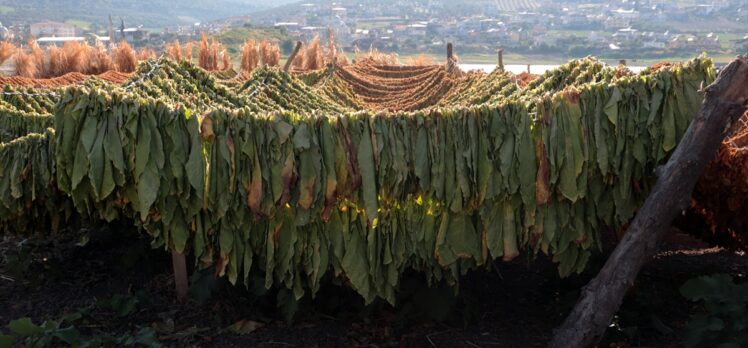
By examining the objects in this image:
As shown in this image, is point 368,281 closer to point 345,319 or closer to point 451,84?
point 345,319

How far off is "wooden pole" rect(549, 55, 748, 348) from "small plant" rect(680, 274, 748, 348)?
27 cm

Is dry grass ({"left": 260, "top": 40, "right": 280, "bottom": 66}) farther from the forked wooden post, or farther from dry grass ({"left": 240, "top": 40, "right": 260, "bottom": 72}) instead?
the forked wooden post

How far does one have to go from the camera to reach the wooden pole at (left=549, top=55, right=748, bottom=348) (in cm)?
372

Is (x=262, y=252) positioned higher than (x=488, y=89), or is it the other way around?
(x=488, y=89)

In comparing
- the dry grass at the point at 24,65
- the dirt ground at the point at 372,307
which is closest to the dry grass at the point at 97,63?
the dry grass at the point at 24,65

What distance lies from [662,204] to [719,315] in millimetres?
548

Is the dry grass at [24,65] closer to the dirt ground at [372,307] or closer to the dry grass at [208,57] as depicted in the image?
the dry grass at [208,57]

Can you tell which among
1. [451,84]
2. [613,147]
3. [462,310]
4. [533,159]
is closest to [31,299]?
[462,310]

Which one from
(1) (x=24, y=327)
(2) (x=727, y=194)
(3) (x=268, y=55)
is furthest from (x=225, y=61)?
(2) (x=727, y=194)

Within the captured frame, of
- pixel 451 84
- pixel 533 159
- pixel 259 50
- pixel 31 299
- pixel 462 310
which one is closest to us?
pixel 533 159

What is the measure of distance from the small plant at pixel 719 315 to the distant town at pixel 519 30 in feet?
30.7

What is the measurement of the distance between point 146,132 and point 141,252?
1.80m

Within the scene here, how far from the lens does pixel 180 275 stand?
4.79 m

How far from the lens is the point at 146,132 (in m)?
3.82
